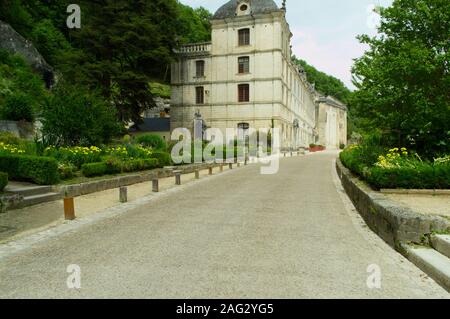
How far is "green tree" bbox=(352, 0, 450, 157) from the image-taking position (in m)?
10.9

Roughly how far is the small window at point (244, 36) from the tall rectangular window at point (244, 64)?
5.69 feet

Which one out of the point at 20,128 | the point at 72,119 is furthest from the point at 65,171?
the point at 20,128

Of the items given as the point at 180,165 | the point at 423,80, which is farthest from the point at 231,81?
the point at 423,80

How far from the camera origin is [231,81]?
45562 millimetres

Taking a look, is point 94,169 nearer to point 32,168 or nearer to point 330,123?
point 32,168

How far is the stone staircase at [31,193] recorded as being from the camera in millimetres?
9859

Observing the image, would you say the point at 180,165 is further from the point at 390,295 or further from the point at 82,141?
the point at 390,295

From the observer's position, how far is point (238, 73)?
148 feet

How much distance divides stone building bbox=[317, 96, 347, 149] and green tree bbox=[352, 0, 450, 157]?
71122 mm

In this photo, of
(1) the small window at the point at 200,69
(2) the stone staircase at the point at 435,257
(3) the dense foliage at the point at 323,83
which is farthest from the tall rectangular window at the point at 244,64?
(3) the dense foliage at the point at 323,83

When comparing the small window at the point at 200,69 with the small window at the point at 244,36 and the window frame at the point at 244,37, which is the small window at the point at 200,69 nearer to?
the window frame at the point at 244,37
